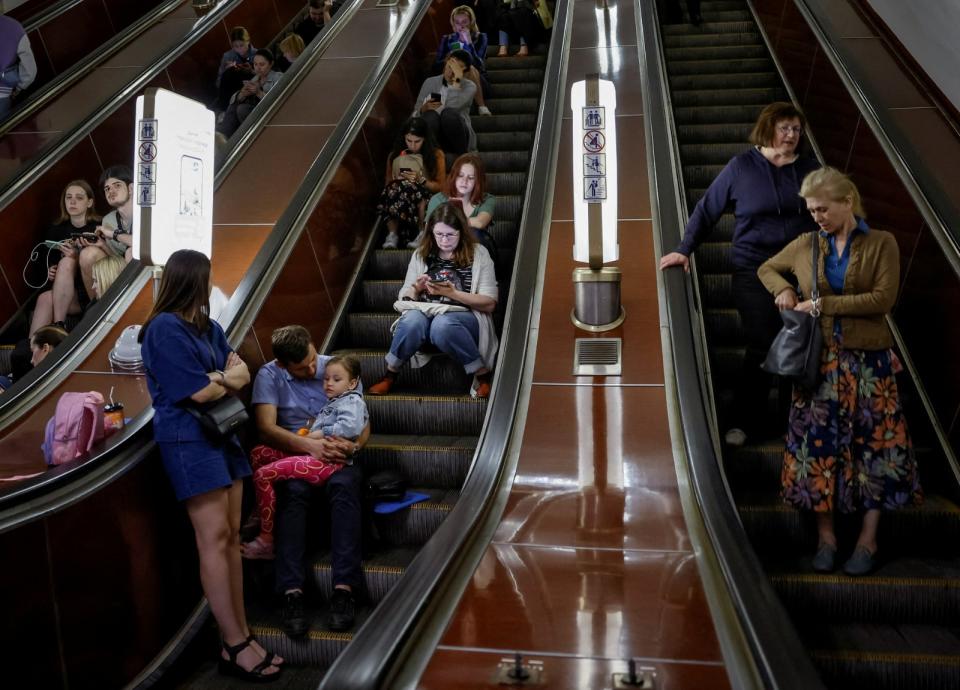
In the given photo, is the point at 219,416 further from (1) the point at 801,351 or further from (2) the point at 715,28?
(2) the point at 715,28

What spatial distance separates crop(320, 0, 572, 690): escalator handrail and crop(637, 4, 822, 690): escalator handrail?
74cm

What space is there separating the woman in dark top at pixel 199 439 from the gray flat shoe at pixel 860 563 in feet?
7.75

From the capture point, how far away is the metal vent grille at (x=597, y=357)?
491 centimetres

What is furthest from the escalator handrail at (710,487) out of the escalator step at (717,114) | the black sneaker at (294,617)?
the black sneaker at (294,617)

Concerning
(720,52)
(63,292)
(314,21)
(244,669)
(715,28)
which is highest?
(314,21)

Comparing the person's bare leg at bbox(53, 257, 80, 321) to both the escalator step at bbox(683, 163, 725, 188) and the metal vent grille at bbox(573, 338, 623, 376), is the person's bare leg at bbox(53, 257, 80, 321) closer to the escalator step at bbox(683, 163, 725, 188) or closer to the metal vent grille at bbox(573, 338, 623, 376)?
the metal vent grille at bbox(573, 338, 623, 376)

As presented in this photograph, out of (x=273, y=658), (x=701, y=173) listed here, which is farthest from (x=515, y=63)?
(x=273, y=658)

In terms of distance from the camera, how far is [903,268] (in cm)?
516

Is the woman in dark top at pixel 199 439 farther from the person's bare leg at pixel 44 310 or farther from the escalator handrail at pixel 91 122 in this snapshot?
the escalator handrail at pixel 91 122

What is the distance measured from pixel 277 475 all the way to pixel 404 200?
2.79 m

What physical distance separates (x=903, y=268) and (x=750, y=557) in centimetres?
263

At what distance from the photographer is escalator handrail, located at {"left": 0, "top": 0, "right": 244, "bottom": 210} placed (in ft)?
21.8

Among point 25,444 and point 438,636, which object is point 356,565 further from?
point 25,444

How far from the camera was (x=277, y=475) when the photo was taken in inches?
169
